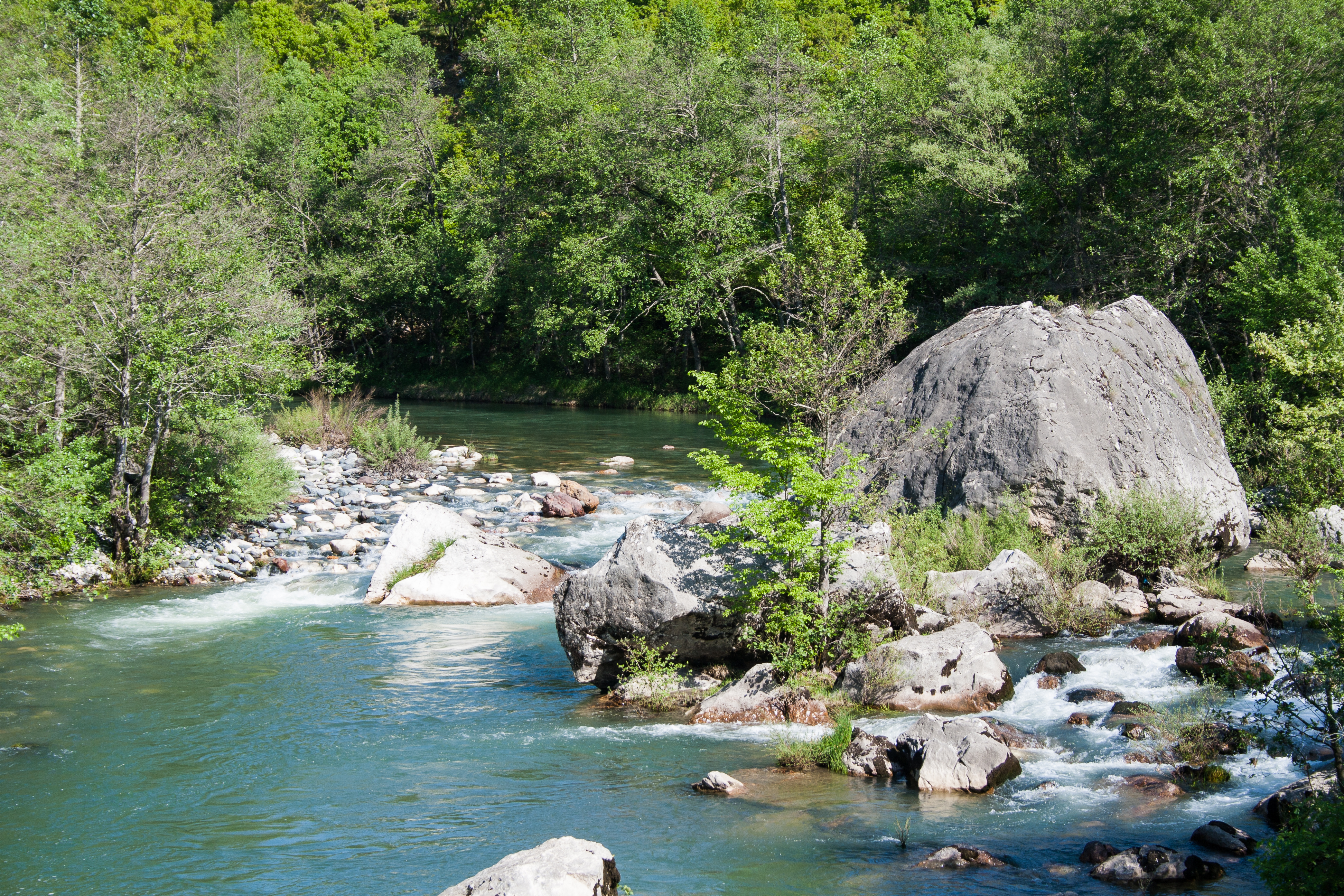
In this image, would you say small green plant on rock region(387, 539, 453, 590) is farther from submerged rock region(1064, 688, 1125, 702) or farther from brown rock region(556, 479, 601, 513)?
submerged rock region(1064, 688, 1125, 702)

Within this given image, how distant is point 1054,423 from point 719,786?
10.3 metres

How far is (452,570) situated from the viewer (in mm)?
18016

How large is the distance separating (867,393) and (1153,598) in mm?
5842

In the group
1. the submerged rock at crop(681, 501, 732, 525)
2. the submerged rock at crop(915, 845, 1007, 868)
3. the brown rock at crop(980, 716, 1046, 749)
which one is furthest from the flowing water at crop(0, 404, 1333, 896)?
the submerged rock at crop(681, 501, 732, 525)

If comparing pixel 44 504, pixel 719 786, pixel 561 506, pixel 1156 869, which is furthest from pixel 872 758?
pixel 561 506

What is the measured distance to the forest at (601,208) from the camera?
1881 cm

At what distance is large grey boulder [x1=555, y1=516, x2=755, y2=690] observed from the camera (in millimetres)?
12945

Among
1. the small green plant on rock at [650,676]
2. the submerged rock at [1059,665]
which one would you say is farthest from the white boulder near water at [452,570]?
the submerged rock at [1059,665]

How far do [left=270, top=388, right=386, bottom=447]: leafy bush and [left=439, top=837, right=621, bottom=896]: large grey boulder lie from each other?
84.5 ft

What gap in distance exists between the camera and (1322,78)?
90.3ft

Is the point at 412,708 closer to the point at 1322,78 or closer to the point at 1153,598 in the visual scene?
the point at 1153,598

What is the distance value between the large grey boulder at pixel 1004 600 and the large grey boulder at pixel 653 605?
3607 mm

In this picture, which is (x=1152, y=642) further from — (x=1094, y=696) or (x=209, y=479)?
(x=209, y=479)

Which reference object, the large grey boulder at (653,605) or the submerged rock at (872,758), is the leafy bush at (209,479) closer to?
the large grey boulder at (653,605)
